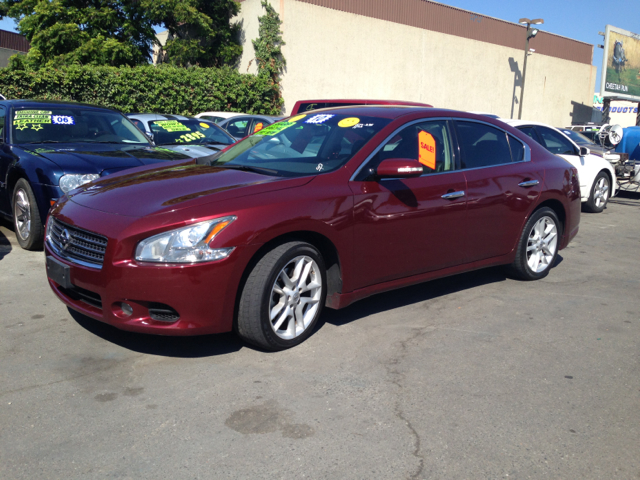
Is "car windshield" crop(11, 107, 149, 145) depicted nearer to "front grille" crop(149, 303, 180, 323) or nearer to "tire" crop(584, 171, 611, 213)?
"front grille" crop(149, 303, 180, 323)

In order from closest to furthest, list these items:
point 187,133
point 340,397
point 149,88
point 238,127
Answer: point 340,397, point 187,133, point 238,127, point 149,88

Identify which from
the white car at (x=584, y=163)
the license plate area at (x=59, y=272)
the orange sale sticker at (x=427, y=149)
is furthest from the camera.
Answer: the white car at (x=584, y=163)

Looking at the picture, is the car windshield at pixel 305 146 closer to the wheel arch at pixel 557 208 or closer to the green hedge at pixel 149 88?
the wheel arch at pixel 557 208

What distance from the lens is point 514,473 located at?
269 centimetres

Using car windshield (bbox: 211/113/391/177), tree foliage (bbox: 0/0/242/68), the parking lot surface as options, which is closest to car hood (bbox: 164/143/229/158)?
car windshield (bbox: 211/113/391/177)

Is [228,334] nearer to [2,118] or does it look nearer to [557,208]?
[557,208]

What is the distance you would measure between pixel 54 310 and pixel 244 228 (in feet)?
6.35

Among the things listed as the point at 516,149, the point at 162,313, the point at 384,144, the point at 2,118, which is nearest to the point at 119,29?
the point at 2,118

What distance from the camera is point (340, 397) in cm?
336

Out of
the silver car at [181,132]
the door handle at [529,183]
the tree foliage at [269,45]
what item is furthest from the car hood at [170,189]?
the tree foliage at [269,45]

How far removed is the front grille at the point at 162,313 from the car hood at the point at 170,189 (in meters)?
0.55

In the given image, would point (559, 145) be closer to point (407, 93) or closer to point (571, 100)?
point (407, 93)

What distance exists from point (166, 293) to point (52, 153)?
356cm

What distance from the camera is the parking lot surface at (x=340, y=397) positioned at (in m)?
2.73
